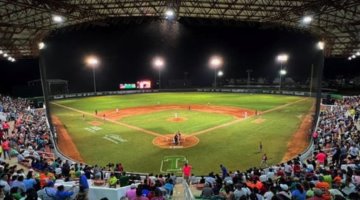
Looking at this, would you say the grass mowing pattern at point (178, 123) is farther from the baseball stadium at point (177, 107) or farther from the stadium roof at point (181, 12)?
the stadium roof at point (181, 12)

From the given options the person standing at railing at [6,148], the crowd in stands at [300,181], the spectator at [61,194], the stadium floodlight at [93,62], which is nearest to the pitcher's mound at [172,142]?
the crowd in stands at [300,181]

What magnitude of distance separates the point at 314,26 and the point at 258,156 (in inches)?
1018

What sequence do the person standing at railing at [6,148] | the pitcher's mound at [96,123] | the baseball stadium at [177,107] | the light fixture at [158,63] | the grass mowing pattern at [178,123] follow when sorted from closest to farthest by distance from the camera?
the baseball stadium at [177,107] → the person standing at railing at [6,148] → the grass mowing pattern at [178,123] → the pitcher's mound at [96,123] → the light fixture at [158,63]

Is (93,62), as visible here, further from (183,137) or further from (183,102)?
(183,137)

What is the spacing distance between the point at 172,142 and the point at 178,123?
8310 mm

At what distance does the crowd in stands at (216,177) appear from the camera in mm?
9836

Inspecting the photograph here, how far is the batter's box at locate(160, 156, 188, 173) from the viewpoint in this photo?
65.2 feet

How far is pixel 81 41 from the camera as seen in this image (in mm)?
68750

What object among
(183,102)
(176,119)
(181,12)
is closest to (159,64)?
(183,102)

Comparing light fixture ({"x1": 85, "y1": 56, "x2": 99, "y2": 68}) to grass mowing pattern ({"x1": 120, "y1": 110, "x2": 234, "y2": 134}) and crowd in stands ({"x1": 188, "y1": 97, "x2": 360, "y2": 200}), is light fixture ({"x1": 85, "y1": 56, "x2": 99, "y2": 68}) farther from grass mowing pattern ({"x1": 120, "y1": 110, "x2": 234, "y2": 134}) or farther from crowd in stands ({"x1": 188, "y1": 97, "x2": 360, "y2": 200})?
crowd in stands ({"x1": 188, "y1": 97, "x2": 360, "y2": 200})

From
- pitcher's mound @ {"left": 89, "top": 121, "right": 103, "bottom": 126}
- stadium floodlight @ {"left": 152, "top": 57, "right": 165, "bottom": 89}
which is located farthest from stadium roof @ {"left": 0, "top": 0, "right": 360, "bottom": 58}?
stadium floodlight @ {"left": 152, "top": 57, "right": 165, "bottom": 89}

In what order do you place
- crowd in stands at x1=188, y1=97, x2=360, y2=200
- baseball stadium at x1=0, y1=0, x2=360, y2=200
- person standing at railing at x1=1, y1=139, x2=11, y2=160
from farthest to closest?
person standing at railing at x1=1, y1=139, x2=11, y2=160 → baseball stadium at x1=0, y1=0, x2=360, y2=200 → crowd in stands at x1=188, y1=97, x2=360, y2=200

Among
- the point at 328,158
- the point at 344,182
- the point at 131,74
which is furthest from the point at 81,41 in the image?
the point at 344,182

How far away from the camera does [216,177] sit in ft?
43.8
